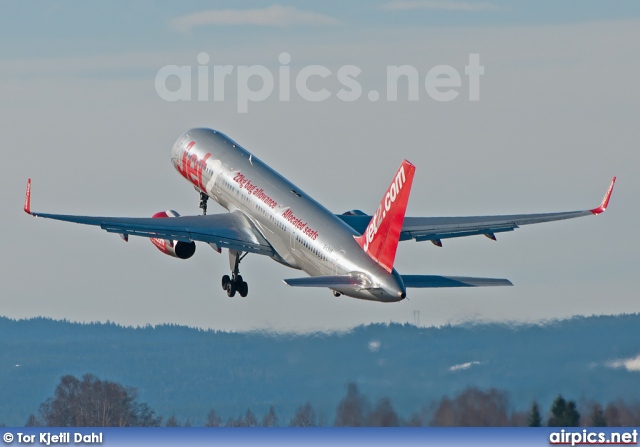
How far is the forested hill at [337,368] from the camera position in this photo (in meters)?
98.6

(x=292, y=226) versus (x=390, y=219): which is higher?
(x=292, y=226)

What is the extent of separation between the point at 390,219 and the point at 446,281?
4200 mm

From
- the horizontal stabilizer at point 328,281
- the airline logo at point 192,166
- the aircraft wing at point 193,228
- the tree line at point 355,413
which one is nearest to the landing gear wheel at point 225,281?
the aircraft wing at point 193,228

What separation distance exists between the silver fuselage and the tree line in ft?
26.0

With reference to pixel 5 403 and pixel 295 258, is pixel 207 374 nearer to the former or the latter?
pixel 5 403

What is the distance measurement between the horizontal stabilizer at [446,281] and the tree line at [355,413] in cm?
840

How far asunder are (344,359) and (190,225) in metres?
10.0

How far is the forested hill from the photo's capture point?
9862cm

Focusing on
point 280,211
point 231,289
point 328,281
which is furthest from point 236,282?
point 328,281

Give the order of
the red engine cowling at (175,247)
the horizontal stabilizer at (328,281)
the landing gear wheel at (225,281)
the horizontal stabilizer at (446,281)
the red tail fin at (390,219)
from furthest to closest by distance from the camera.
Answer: the landing gear wheel at (225,281), the red engine cowling at (175,247), the horizontal stabilizer at (446,281), the red tail fin at (390,219), the horizontal stabilizer at (328,281)

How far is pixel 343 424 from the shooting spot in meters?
98.1

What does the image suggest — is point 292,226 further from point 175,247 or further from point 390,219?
point 390,219

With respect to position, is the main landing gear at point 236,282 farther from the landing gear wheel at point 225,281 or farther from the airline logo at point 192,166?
the airline logo at point 192,166

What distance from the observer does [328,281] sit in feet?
289
